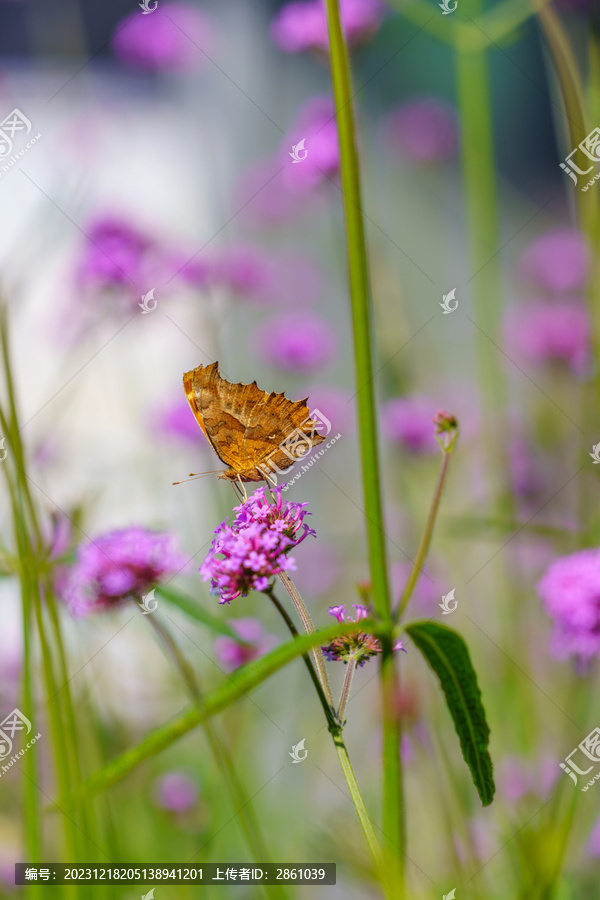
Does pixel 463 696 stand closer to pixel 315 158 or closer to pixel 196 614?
pixel 196 614

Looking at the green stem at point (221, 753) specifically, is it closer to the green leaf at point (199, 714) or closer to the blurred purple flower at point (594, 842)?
the green leaf at point (199, 714)

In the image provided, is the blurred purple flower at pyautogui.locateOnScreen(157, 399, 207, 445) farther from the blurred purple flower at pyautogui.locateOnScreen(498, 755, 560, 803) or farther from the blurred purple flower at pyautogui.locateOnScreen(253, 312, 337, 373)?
the blurred purple flower at pyautogui.locateOnScreen(498, 755, 560, 803)

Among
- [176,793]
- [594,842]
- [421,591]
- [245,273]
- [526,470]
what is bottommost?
[594,842]

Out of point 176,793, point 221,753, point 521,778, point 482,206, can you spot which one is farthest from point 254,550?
point 176,793

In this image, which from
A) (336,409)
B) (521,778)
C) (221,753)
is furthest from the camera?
(336,409)

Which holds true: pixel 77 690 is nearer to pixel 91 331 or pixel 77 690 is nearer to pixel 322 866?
pixel 322 866

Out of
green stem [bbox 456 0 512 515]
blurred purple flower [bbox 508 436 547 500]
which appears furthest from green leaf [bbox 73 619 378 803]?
blurred purple flower [bbox 508 436 547 500]
